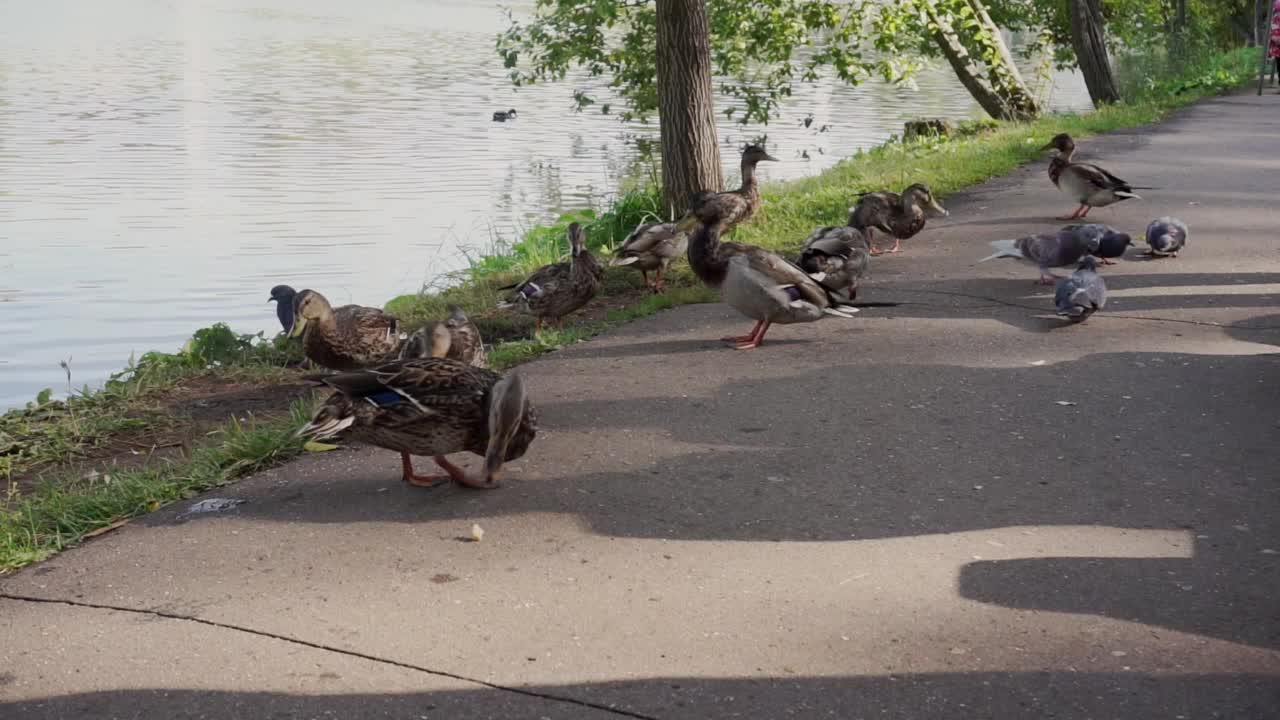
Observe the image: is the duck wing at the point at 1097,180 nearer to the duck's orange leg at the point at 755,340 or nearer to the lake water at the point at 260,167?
the duck's orange leg at the point at 755,340

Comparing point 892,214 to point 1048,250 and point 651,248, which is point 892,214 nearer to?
point 1048,250

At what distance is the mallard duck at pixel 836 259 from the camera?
9.38m

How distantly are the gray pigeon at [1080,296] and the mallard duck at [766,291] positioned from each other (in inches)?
56.3

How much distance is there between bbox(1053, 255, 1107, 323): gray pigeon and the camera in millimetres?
8992

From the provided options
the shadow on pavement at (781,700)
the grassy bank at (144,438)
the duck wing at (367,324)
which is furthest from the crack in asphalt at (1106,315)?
the shadow on pavement at (781,700)

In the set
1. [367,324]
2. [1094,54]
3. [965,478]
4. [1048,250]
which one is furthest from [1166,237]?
[1094,54]

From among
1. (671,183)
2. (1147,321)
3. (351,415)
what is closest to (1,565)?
(351,415)

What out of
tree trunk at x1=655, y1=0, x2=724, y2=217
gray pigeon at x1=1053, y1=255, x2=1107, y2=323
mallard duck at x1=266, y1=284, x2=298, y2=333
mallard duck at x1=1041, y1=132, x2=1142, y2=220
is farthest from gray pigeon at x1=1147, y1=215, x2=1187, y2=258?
mallard duck at x1=266, y1=284, x2=298, y2=333

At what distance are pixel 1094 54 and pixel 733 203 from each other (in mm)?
17873

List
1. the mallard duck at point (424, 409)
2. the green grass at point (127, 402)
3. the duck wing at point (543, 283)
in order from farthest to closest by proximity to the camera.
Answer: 1. the duck wing at point (543, 283)
2. the green grass at point (127, 402)
3. the mallard duck at point (424, 409)

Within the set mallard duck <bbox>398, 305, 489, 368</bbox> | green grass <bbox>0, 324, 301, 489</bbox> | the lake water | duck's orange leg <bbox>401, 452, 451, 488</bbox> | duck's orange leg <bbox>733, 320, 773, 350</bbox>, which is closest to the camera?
duck's orange leg <bbox>401, 452, 451, 488</bbox>

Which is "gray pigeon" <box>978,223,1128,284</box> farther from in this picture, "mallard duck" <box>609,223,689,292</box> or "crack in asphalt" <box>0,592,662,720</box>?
"crack in asphalt" <box>0,592,662,720</box>

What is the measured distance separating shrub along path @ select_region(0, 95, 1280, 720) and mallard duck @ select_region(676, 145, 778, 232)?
2892 mm

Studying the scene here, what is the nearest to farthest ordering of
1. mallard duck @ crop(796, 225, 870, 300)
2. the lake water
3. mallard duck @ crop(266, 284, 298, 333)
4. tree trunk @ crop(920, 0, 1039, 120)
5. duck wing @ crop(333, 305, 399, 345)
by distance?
duck wing @ crop(333, 305, 399, 345)
mallard duck @ crop(266, 284, 298, 333)
mallard duck @ crop(796, 225, 870, 300)
the lake water
tree trunk @ crop(920, 0, 1039, 120)
